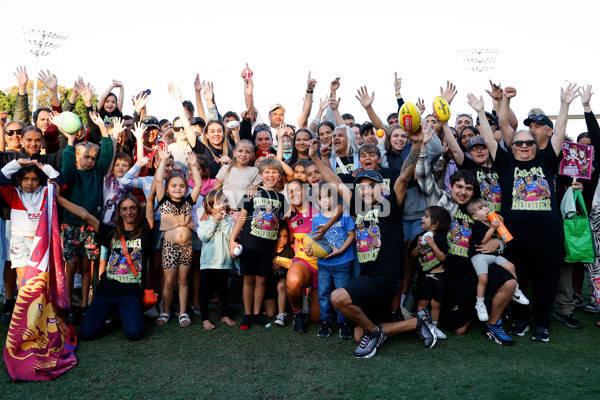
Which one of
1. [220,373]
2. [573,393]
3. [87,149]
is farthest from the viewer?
[87,149]

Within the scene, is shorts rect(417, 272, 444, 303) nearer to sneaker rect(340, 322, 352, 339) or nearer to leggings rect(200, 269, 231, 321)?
sneaker rect(340, 322, 352, 339)

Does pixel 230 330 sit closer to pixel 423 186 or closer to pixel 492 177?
pixel 423 186

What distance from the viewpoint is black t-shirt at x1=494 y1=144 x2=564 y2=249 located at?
4871 mm

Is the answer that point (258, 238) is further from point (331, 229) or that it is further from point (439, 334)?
point (439, 334)

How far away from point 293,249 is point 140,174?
2462mm

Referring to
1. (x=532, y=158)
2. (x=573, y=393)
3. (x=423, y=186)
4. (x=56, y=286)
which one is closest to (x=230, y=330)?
(x=56, y=286)

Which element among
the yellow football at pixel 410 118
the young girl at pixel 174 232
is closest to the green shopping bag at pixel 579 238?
the yellow football at pixel 410 118

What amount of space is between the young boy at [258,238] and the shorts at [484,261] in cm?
226

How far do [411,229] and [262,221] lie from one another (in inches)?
68.8

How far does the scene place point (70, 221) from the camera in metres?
5.29

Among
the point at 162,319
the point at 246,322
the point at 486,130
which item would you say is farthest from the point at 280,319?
the point at 486,130

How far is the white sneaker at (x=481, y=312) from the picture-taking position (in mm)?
4820

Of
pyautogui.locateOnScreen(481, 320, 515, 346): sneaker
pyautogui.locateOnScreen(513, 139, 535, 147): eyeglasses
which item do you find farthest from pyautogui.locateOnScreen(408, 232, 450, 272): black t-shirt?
pyautogui.locateOnScreen(513, 139, 535, 147): eyeglasses

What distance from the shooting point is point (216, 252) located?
540cm
